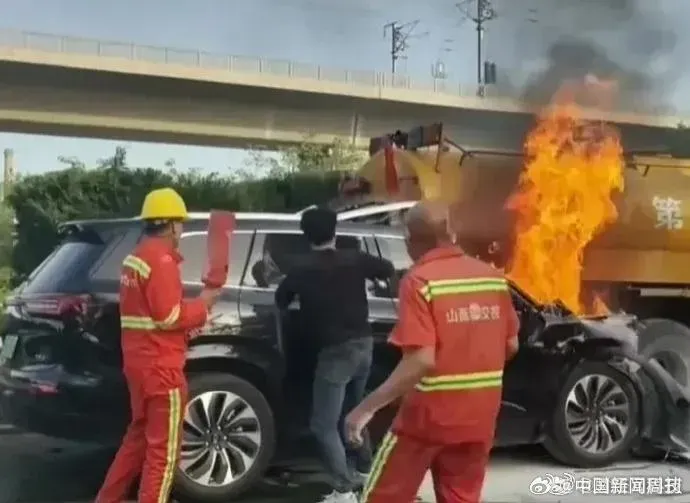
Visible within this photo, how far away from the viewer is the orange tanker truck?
9625 millimetres

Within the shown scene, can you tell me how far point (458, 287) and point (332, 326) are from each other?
82.4 inches

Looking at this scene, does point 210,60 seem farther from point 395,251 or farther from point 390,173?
point 395,251

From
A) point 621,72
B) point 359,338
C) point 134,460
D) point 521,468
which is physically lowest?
point 521,468

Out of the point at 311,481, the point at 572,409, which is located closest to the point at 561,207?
the point at 572,409

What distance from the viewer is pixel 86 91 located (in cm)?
2006

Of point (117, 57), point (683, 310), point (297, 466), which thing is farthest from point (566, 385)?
point (117, 57)

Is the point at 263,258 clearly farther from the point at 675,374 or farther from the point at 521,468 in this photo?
the point at 675,374

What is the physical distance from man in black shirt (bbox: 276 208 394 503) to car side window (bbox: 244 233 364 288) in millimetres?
296

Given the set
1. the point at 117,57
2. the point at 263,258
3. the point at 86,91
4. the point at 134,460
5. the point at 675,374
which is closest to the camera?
the point at 134,460

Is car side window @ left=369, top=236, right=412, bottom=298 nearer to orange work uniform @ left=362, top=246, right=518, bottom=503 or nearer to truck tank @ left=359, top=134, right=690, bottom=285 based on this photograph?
truck tank @ left=359, top=134, right=690, bottom=285

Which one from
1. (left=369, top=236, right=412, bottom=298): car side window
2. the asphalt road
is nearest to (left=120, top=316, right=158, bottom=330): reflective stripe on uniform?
the asphalt road

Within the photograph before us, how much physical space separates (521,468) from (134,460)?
3286 mm

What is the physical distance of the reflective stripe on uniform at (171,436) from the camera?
18.4 feet

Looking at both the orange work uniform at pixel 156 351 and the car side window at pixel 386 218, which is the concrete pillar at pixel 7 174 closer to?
the car side window at pixel 386 218
